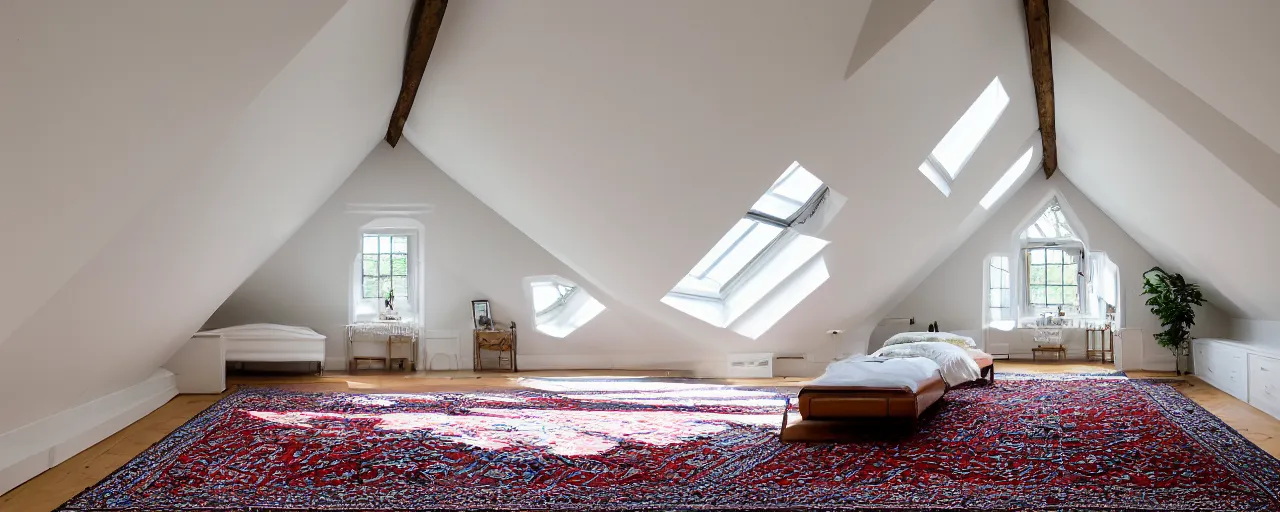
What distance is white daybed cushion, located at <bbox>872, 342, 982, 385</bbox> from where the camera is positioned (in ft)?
24.0

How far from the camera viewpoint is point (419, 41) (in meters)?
5.52

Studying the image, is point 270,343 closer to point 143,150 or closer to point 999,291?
point 143,150

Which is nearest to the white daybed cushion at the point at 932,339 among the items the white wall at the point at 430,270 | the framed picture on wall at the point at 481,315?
the white wall at the point at 430,270

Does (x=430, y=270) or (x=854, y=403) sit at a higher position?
(x=430, y=270)

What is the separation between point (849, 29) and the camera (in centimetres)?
431

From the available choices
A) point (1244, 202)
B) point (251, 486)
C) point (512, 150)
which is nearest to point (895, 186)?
point (1244, 202)

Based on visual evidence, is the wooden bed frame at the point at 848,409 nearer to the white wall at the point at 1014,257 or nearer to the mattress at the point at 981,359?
the mattress at the point at 981,359

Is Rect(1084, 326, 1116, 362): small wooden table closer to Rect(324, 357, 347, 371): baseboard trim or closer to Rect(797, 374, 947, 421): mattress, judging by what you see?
Rect(797, 374, 947, 421): mattress

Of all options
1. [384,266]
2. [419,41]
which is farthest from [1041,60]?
[384,266]

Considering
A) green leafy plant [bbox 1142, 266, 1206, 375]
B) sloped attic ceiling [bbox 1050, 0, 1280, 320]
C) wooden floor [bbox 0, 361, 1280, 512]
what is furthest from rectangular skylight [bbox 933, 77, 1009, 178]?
green leafy plant [bbox 1142, 266, 1206, 375]

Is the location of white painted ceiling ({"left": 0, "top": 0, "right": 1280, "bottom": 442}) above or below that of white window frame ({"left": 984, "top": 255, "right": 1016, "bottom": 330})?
above

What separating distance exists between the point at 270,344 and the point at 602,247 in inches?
135

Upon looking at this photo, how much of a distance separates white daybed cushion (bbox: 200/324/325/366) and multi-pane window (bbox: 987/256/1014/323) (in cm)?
732

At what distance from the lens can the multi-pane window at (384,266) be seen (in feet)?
30.7
